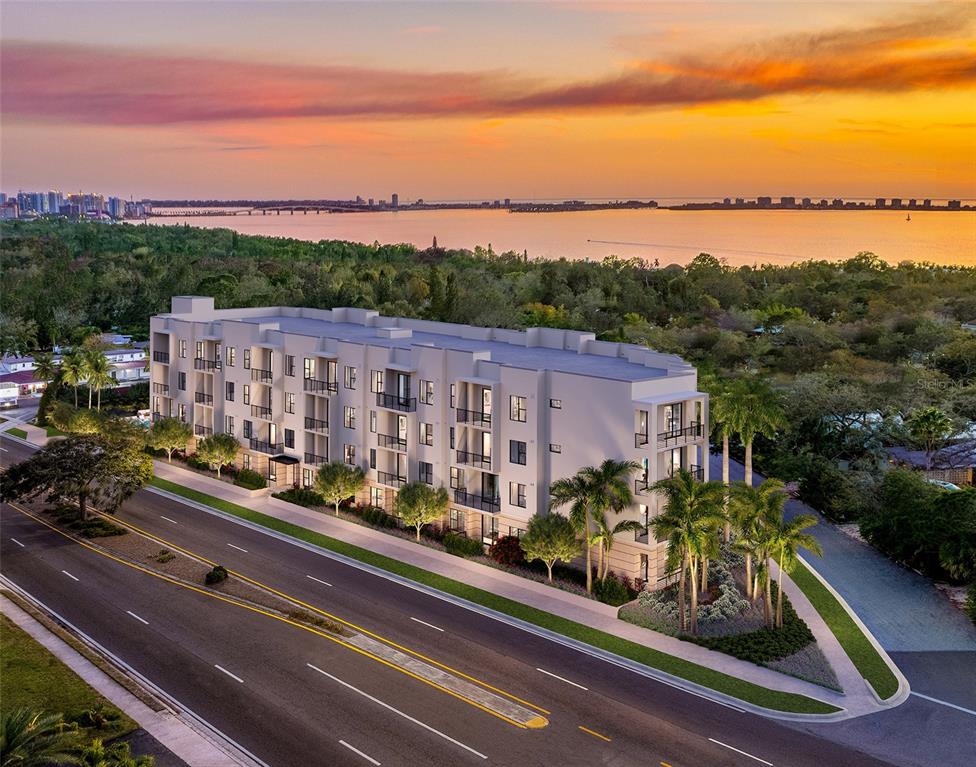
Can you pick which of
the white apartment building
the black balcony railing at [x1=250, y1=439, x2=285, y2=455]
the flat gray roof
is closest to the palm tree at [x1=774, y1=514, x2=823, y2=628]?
the white apartment building

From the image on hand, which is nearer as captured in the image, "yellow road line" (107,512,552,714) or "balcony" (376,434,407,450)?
"yellow road line" (107,512,552,714)

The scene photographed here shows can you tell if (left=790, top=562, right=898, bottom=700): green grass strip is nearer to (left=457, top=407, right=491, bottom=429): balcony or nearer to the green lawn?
(left=457, top=407, right=491, bottom=429): balcony

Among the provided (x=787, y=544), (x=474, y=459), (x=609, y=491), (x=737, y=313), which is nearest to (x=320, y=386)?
(x=474, y=459)

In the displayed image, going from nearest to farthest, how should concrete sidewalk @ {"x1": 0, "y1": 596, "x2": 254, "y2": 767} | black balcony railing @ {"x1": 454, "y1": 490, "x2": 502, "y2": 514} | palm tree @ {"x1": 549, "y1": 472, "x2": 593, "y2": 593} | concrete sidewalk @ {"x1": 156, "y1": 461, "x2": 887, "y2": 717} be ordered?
1. concrete sidewalk @ {"x1": 0, "y1": 596, "x2": 254, "y2": 767}
2. concrete sidewalk @ {"x1": 156, "y1": 461, "x2": 887, "y2": 717}
3. palm tree @ {"x1": 549, "y1": 472, "x2": 593, "y2": 593}
4. black balcony railing @ {"x1": 454, "y1": 490, "x2": 502, "y2": 514}

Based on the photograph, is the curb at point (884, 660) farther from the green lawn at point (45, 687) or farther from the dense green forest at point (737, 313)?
the green lawn at point (45, 687)

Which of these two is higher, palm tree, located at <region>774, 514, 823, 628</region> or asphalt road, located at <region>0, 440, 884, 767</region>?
palm tree, located at <region>774, 514, 823, 628</region>

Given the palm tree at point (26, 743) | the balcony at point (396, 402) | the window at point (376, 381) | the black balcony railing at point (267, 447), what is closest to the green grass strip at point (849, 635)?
the balcony at point (396, 402)
